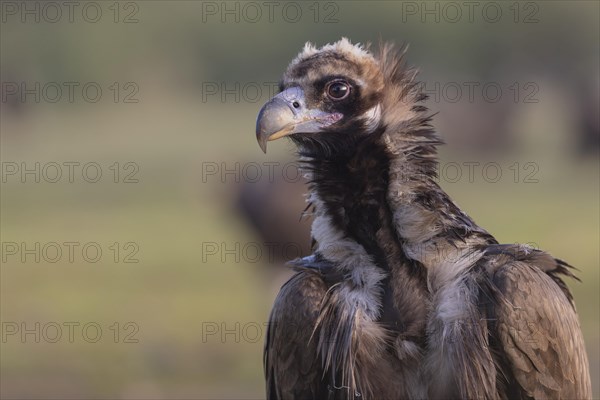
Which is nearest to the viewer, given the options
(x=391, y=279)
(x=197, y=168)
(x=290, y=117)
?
(x=391, y=279)

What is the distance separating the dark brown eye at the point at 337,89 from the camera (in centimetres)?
488

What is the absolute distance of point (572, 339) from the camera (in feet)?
15.3

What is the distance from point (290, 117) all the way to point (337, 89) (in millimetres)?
244

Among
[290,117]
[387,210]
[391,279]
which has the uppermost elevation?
[290,117]

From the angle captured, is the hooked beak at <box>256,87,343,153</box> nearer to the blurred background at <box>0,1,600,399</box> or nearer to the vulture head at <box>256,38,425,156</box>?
the vulture head at <box>256,38,425,156</box>

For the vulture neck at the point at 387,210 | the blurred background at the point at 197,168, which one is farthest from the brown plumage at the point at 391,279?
the blurred background at the point at 197,168

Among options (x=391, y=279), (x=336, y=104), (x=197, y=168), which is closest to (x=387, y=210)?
(x=391, y=279)

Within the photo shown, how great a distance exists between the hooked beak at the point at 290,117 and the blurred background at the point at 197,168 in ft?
1.92

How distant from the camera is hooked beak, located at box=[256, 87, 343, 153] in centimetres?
479

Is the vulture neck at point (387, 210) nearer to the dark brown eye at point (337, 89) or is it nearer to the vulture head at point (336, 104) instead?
the vulture head at point (336, 104)

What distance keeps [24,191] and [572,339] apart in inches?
891

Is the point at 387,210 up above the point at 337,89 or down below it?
below

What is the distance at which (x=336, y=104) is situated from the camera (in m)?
4.90

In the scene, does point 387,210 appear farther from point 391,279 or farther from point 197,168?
point 197,168
